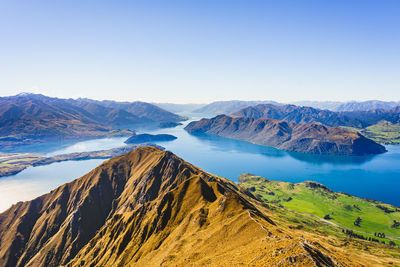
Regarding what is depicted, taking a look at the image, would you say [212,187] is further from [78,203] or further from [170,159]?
[78,203]

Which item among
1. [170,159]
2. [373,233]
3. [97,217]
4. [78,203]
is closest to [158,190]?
[170,159]

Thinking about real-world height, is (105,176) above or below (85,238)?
above

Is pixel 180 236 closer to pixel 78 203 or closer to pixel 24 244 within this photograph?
pixel 78 203

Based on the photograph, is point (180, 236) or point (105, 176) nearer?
point (180, 236)

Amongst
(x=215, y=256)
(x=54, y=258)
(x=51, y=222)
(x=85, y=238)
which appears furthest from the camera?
(x=51, y=222)

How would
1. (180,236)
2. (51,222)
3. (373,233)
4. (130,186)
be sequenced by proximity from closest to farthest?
(180,236) → (51,222) → (130,186) → (373,233)

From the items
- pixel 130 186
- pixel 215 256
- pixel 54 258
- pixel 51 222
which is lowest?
pixel 54 258

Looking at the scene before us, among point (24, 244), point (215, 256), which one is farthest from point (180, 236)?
point (24, 244)
